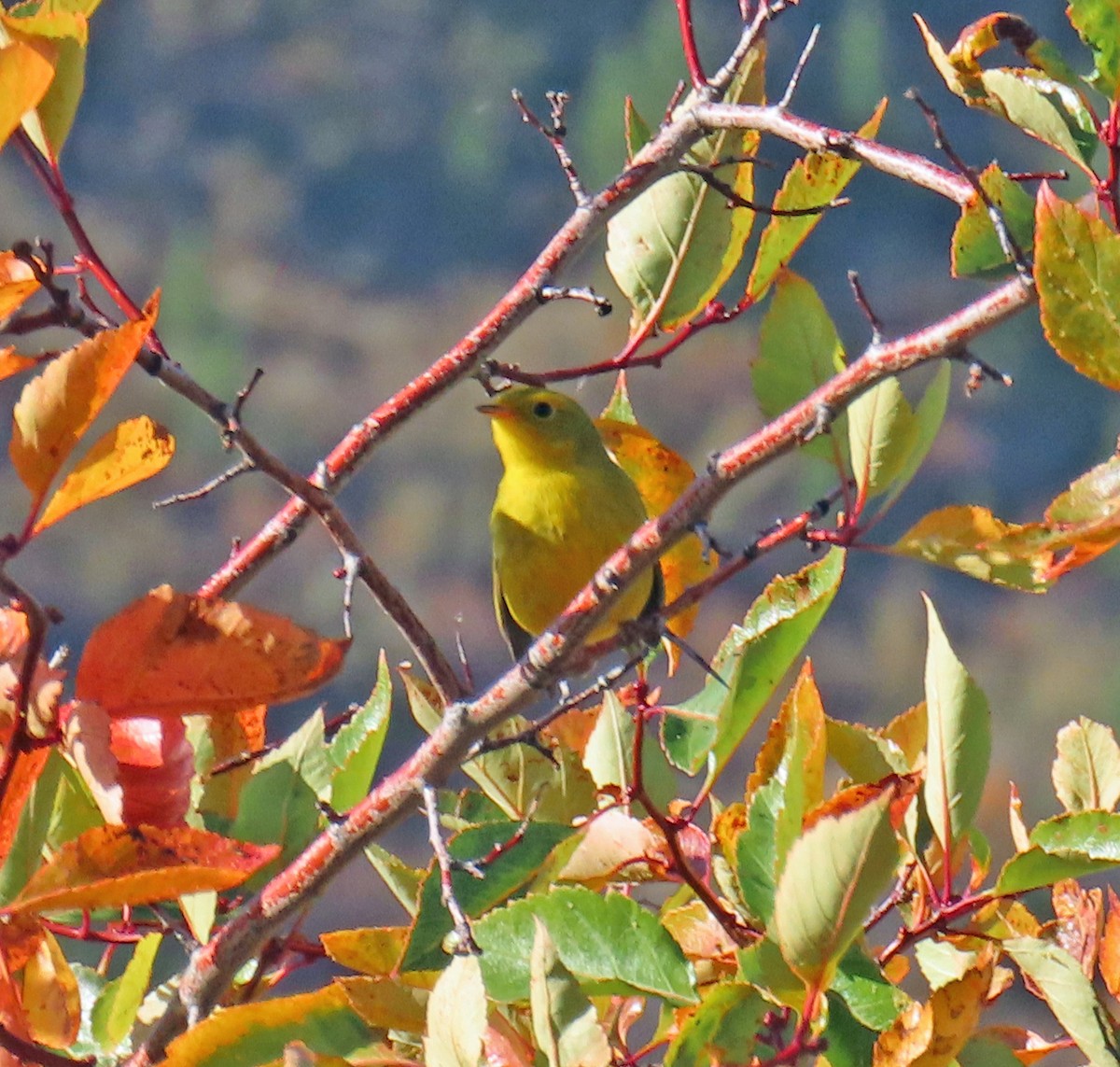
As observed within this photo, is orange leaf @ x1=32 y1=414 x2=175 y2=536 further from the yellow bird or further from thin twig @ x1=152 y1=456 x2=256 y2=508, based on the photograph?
the yellow bird

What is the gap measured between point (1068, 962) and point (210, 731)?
1.28 feet

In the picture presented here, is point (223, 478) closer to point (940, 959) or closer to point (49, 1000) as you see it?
point (49, 1000)

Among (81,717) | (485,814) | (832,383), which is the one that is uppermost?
(832,383)

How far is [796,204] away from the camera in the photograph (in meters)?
0.73

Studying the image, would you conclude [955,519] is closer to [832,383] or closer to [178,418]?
[832,383]

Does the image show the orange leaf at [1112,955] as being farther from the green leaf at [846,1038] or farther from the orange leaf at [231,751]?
the orange leaf at [231,751]

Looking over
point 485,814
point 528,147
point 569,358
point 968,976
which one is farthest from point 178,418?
point 968,976

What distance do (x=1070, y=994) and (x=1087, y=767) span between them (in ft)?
0.62

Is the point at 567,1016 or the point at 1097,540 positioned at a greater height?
the point at 1097,540

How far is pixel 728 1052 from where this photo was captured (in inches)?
20.6

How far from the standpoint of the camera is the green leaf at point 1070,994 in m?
0.56

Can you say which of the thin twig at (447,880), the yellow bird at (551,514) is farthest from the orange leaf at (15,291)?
the yellow bird at (551,514)

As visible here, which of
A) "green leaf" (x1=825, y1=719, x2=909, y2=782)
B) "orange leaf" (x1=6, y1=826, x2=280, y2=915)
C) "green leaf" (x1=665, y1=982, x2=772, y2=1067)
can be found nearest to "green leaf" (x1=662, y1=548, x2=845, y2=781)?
"green leaf" (x1=825, y1=719, x2=909, y2=782)

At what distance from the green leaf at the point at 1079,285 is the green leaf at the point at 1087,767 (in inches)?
13.0
